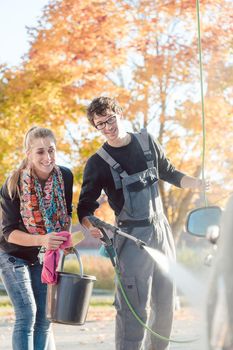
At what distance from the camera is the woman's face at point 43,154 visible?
4691 mm

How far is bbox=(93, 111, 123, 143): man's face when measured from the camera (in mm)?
4641

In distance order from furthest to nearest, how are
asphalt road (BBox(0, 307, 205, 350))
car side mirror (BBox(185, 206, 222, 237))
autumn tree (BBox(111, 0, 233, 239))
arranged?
autumn tree (BBox(111, 0, 233, 239)) → asphalt road (BBox(0, 307, 205, 350)) → car side mirror (BBox(185, 206, 222, 237))

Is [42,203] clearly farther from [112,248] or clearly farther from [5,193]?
[112,248]

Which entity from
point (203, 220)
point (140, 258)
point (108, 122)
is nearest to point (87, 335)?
point (140, 258)

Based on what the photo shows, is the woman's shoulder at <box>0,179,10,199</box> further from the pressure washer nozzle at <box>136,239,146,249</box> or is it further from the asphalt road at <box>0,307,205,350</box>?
the asphalt road at <box>0,307,205,350</box>

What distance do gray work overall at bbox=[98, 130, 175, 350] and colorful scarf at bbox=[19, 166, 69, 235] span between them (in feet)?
1.19

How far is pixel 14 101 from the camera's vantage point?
1303cm

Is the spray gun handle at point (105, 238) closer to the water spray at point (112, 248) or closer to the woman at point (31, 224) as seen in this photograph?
the water spray at point (112, 248)

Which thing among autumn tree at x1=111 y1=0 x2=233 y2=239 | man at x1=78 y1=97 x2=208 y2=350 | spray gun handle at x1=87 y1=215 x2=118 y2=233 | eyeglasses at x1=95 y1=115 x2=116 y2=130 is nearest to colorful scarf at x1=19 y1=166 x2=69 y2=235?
man at x1=78 y1=97 x2=208 y2=350

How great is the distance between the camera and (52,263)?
177 inches

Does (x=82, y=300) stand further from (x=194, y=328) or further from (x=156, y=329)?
(x=194, y=328)

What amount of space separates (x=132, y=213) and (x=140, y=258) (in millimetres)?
260

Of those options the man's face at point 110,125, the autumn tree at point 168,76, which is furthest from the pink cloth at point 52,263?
the autumn tree at point 168,76

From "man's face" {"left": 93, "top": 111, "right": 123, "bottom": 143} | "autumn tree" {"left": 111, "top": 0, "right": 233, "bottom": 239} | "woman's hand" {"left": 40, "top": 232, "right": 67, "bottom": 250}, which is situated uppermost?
"autumn tree" {"left": 111, "top": 0, "right": 233, "bottom": 239}
